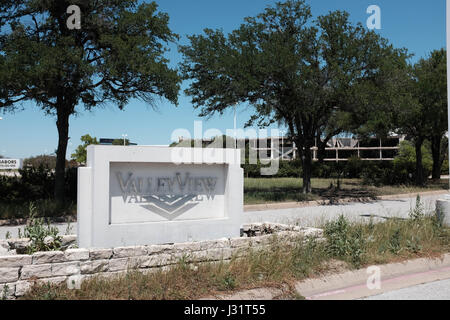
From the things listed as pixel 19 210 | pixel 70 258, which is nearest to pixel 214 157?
pixel 70 258

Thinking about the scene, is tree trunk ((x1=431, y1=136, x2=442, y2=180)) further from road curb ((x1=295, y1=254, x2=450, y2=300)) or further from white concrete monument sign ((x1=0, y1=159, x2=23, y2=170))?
white concrete monument sign ((x1=0, y1=159, x2=23, y2=170))

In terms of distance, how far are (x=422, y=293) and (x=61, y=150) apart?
1430 centimetres

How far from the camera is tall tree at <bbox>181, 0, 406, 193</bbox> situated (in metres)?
19.2

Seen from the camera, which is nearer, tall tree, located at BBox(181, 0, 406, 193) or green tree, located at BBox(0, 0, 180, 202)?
green tree, located at BBox(0, 0, 180, 202)

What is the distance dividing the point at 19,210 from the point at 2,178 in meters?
3.60

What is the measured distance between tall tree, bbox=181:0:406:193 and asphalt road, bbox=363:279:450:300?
517 inches

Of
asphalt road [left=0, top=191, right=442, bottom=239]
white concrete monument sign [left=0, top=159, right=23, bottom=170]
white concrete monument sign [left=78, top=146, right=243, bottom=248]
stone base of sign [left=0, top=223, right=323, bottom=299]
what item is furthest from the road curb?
white concrete monument sign [left=0, top=159, right=23, bottom=170]

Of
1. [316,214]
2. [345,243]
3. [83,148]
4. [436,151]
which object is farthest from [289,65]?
[83,148]

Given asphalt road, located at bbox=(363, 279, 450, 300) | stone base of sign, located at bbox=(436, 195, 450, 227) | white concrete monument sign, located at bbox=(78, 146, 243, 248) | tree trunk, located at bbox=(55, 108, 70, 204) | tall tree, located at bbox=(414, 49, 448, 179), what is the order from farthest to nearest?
tall tree, located at bbox=(414, 49, 448, 179) → tree trunk, located at bbox=(55, 108, 70, 204) → stone base of sign, located at bbox=(436, 195, 450, 227) → white concrete monument sign, located at bbox=(78, 146, 243, 248) → asphalt road, located at bbox=(363, 279, 450, 300)

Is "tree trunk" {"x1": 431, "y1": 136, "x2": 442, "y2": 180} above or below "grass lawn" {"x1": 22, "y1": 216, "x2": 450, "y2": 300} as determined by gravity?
above

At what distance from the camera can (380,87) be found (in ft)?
69.2

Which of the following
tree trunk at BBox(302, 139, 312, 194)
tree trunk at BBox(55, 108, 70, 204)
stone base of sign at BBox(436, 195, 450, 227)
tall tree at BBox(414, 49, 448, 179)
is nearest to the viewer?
stone base of sign at BBox(436, 195, 450, 227)
